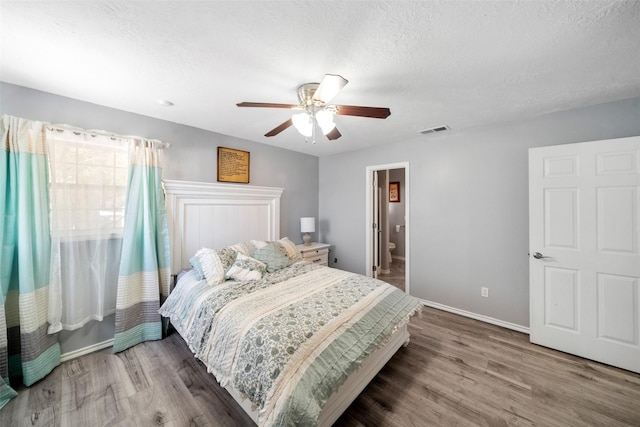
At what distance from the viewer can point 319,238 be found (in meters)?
4.52

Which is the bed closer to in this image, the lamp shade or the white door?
the lamp shade

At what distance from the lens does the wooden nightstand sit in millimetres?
3617

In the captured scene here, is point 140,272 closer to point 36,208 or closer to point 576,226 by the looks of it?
point 36,208

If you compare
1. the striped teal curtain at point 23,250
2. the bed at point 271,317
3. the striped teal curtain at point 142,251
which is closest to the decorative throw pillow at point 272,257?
the bed at point 271,317

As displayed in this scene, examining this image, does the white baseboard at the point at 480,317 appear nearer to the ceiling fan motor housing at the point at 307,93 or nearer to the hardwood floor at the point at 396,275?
the hardwood floor at the point at 396,275

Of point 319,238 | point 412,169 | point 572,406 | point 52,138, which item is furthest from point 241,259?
point 572,406

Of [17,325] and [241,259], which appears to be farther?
[241,259]

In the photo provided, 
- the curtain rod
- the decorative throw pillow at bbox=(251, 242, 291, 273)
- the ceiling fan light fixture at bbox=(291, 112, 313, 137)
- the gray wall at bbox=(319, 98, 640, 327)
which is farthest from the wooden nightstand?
the curtain rod

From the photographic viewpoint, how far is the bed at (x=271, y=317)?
1267mm

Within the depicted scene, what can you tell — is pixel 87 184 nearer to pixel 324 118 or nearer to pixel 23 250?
pixel 23 250

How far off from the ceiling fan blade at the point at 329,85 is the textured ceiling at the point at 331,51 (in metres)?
0.25

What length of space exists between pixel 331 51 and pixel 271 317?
175 cm

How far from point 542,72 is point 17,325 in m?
4.41

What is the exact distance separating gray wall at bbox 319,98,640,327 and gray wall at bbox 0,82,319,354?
1323 mm
